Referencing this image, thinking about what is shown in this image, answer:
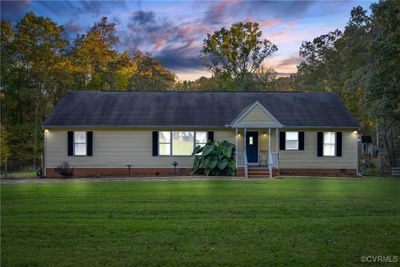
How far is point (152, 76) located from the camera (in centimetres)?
4516

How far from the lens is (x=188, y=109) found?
24297 millimetres

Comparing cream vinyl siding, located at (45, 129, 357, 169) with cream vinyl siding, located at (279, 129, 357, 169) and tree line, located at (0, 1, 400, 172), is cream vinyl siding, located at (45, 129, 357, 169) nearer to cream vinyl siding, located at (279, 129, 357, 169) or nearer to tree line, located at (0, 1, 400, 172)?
cream vinyl siding, located at (279, 129, 357, 169)

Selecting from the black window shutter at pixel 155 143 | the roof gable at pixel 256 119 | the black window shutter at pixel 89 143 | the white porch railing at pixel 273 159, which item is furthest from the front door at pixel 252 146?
the black window shutter at pixel 89 143

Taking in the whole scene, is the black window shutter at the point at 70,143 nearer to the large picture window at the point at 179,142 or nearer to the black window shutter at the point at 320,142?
the large picture window at the point at 179,142

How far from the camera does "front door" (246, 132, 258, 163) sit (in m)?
23.4

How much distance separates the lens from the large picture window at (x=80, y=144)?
22.8 meters

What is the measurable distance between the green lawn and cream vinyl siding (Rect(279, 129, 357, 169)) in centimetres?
1144

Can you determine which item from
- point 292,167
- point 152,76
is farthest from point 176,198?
point 152,76

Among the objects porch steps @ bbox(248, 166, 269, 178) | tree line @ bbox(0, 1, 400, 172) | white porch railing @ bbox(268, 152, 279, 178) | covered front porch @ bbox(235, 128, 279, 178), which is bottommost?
porch steps @ bbox(248, 166, 269, 178)

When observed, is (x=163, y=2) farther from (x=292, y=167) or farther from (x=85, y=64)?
(x=85, y=64)

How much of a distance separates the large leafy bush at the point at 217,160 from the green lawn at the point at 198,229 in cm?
920

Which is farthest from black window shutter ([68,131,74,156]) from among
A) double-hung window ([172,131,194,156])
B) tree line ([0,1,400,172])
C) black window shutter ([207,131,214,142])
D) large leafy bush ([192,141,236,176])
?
black window shutter ([207,131,214,142])

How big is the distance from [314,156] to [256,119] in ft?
13.9

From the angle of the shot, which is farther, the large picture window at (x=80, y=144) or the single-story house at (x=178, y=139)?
the large picture window at (x=80, y=144)
